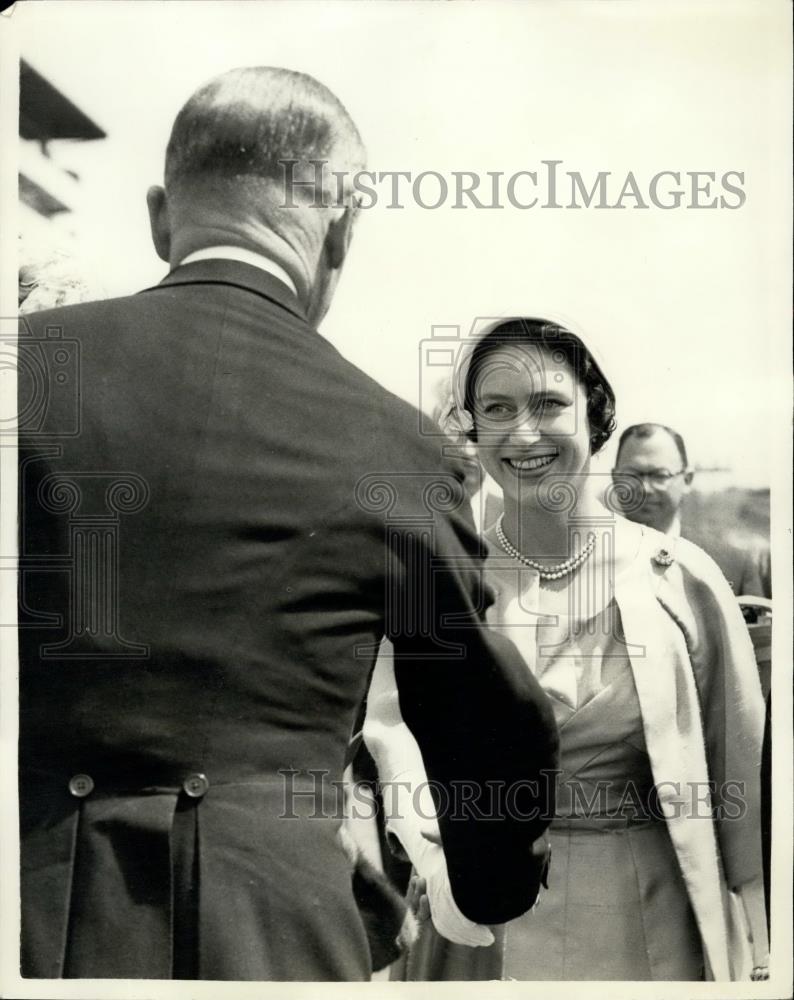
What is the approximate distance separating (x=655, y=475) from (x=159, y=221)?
0.81m

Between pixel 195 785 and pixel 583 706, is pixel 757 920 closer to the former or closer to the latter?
pixel 583 706

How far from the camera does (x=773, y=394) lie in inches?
65.1

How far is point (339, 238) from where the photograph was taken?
1.61 m

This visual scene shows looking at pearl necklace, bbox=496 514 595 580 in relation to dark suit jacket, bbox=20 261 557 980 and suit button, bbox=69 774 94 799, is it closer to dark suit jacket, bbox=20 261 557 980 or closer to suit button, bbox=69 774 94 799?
dark suit jacket, bbox=20 261 557 980

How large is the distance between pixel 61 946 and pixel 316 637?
0.57 meters

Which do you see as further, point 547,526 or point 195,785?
point 547,526

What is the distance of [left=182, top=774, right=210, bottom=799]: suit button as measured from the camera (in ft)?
4.91

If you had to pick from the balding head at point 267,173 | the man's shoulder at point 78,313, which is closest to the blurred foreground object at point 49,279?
the man's shoulder at point 78,313

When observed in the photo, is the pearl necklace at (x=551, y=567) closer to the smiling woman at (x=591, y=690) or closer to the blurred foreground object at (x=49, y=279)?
the smiling woman at (x=591, y=690)

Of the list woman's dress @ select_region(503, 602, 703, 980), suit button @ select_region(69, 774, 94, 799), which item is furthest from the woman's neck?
suit button @ select_region(69, 774, 94, 799)

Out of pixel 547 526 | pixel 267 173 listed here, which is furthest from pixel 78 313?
pixel 547 526

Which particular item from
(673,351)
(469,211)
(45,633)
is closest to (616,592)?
(673,351)

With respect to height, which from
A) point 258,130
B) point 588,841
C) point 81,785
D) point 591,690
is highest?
point 258,130

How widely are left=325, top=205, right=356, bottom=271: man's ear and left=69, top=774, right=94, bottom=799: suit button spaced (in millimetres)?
795
